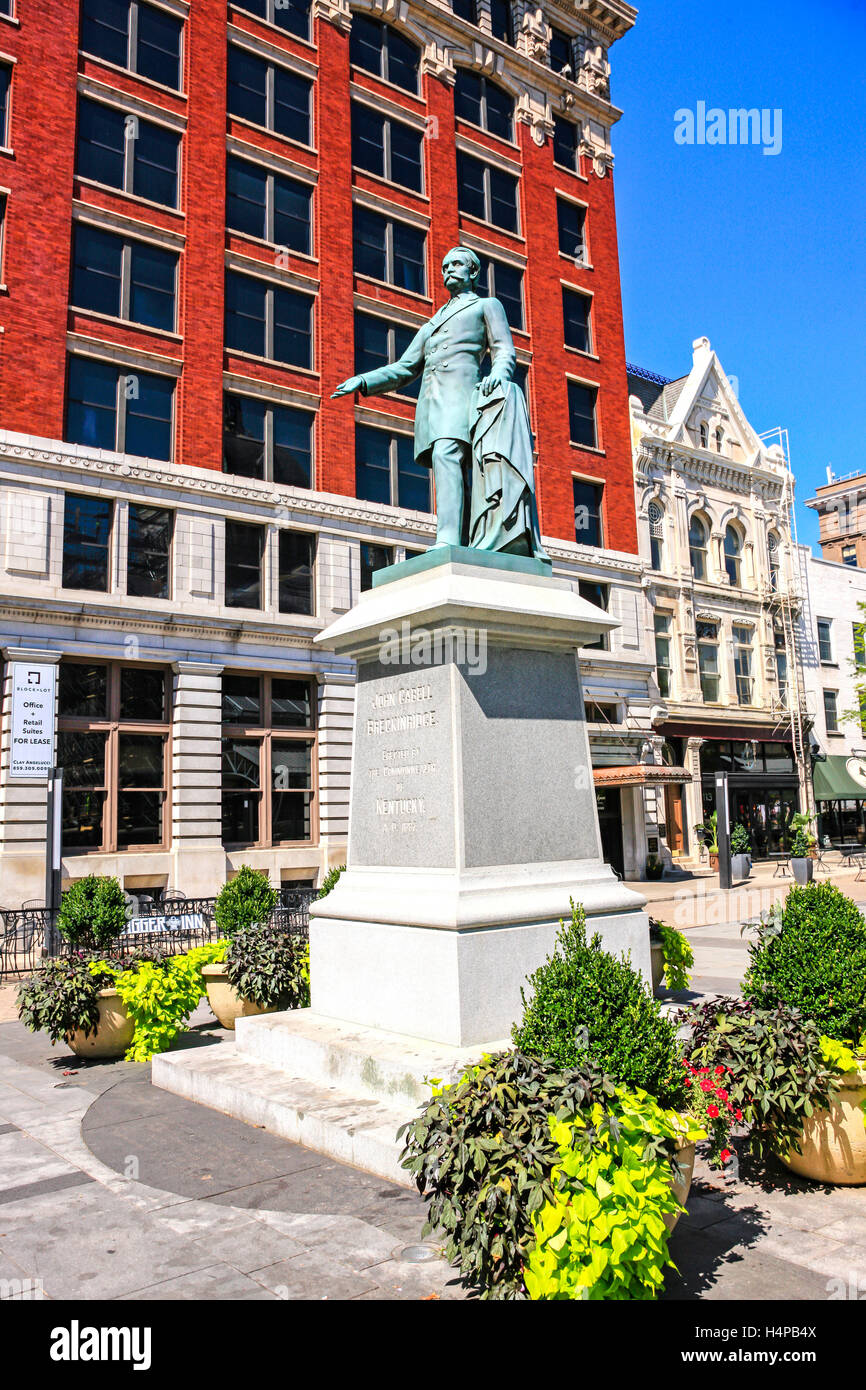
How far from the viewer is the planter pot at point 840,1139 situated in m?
5.23

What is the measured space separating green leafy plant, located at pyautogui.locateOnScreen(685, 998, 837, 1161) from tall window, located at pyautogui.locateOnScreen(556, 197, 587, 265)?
36599mm

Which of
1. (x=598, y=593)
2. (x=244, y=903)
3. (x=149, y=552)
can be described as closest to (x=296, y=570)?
(x=149, y=552)

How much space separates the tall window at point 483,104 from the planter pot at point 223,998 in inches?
A: 1307

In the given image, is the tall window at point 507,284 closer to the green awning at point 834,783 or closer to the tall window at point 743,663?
the tall window at point 743,663

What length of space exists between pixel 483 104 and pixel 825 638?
28.6 m

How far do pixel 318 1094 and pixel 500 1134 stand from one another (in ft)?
9.43

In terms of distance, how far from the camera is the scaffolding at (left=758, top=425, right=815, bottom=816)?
44.5 metres

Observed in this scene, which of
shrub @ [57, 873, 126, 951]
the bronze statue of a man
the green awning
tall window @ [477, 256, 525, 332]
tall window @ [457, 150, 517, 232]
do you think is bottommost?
shrub @ [57, 873, 126, 951]

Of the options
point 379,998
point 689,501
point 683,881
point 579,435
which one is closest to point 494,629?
point 379,998

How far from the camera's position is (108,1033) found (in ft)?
30.4

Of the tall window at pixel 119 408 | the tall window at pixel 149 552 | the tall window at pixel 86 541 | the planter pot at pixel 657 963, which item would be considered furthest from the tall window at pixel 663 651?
the planter pot at pixel 657 963

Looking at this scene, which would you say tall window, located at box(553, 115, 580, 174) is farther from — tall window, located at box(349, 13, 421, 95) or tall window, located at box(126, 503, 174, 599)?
tall window, located at box(126, 503, 174, 599)

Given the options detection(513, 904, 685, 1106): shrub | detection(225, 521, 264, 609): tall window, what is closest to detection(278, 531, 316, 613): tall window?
detection(225, 521, 264, 609): tall window

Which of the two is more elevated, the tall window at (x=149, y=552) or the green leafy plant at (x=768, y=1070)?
the tall window at (x=149, y=552)
